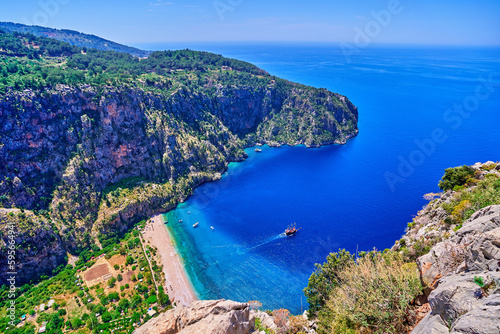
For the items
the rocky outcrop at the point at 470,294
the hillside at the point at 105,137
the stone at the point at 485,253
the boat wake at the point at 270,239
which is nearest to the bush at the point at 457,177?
the rocky outcrop at the point at 470,294

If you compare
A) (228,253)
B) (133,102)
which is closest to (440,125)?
(228,253)

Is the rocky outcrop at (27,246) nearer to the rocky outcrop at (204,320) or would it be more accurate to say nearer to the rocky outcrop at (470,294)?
the rocky outcrop at (204,320)

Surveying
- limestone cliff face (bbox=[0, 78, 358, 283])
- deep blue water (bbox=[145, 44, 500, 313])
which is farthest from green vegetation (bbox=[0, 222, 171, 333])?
limestone cliff face (bbox=[0, 78, 358, 283])

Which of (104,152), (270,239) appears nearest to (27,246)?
(104,152)

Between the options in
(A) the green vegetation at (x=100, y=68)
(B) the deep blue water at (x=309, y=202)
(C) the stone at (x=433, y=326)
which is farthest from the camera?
(A) the green vegetation at (x=100, y=68)

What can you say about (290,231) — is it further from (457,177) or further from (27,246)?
(27,246)

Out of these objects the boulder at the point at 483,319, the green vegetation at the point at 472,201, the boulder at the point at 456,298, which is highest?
the boulder at the point at 483,319
